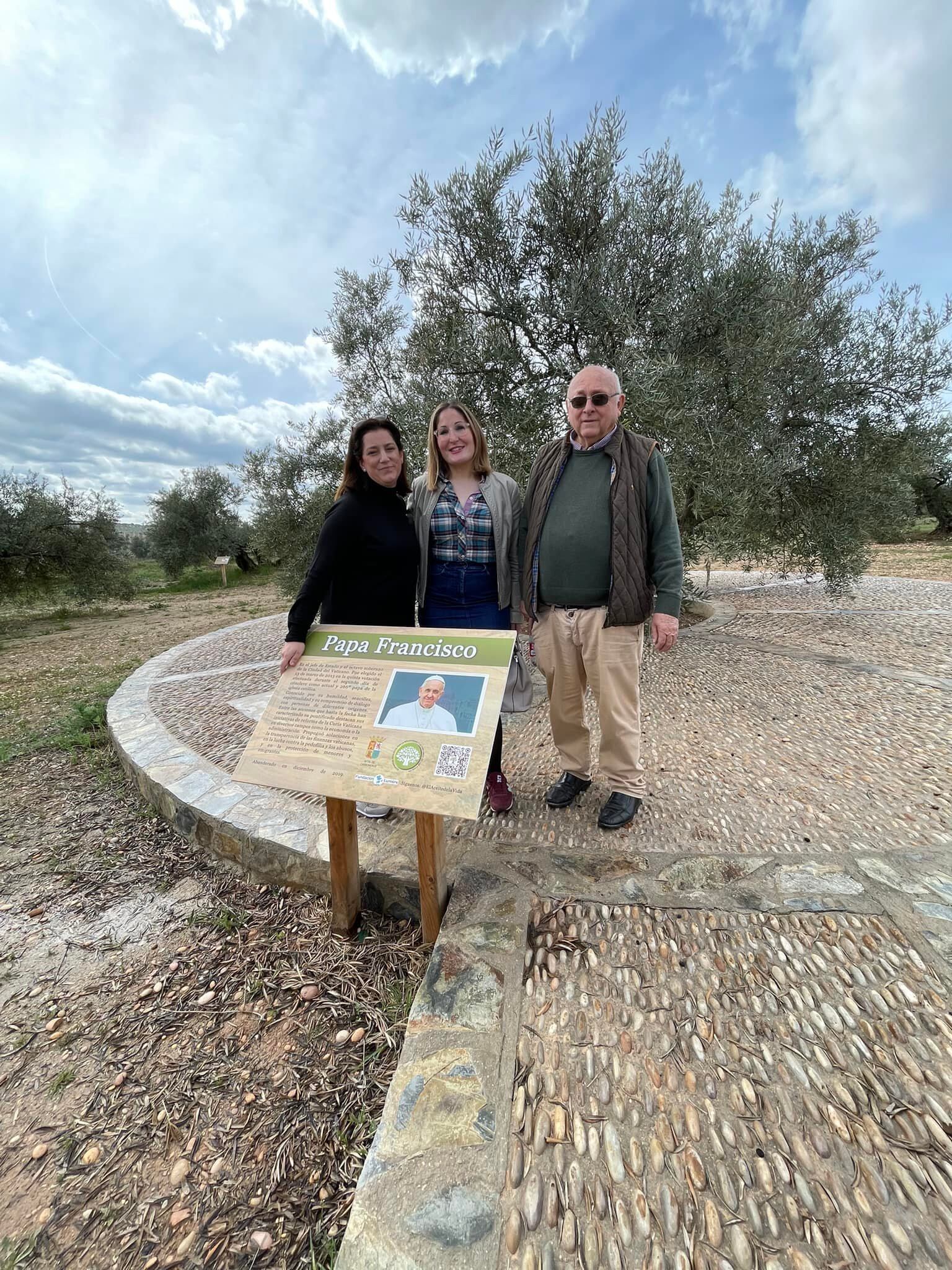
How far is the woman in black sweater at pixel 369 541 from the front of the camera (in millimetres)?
2346

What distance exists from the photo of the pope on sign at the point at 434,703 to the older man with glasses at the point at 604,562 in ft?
2.97

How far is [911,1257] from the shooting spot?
114cm

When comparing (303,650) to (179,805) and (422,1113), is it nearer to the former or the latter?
(422,1113)

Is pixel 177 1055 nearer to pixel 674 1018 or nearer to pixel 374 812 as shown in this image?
pixel 374 812

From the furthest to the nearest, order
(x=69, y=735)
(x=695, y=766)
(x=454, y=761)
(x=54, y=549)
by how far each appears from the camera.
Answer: (x=54, y=549) < (x=69, y=735) < (x=695, y=766) < (x=454, y=761)

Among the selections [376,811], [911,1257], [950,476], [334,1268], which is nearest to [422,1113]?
[334,1268]

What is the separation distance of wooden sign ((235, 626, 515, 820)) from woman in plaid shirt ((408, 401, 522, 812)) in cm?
51

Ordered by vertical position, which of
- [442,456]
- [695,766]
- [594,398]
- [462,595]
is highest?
[594,398]

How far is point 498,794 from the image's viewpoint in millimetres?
2873

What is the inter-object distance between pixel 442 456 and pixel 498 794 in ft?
5.98

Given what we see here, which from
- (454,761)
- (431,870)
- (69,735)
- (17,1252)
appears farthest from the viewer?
(69,735)

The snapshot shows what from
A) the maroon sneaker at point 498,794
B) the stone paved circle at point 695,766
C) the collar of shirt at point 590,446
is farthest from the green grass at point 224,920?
the collar of shirt at point 590,446

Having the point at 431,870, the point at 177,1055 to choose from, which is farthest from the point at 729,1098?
the point at 177,1055

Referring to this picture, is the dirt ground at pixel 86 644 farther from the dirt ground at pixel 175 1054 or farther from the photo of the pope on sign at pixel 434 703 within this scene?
the photo of the pope on sign at pixel 434 703
